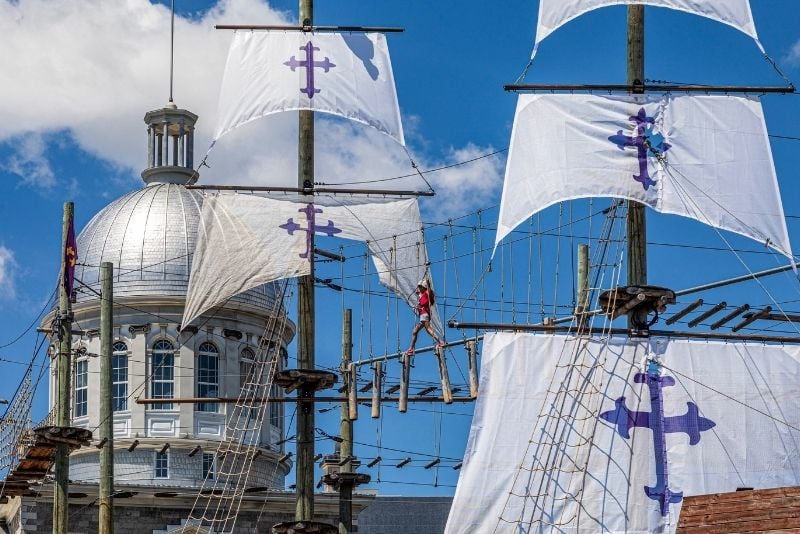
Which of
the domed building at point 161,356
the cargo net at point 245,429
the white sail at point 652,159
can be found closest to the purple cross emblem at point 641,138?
the white sail at point 652,159

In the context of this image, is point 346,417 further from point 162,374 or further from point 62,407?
point 162,374

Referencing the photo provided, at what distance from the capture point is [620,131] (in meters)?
39.7

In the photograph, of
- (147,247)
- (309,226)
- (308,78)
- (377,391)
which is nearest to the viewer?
(377,391)

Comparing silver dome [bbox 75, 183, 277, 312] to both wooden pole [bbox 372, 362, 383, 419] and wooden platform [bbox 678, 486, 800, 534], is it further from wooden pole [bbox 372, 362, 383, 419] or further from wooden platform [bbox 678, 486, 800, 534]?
wooden platform [bbox 678, 486, 800, 534]

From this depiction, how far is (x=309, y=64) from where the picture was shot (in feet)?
147

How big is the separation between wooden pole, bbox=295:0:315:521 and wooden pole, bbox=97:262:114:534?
3511mm

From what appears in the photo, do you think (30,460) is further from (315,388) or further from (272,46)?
(272,46)

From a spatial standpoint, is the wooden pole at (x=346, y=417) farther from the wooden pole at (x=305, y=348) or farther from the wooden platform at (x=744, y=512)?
the wooden platform at (x=744, y=512)

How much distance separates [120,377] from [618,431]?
29.9 m

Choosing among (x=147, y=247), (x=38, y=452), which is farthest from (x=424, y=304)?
(x=147, y=247)

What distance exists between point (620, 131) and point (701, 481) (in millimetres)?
6642

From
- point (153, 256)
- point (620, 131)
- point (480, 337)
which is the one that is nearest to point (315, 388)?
point (480, 337)

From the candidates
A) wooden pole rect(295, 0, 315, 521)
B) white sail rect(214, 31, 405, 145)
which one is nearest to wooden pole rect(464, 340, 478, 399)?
wooden pole rect(295, 0, 315, 521)

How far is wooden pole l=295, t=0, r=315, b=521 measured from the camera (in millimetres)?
40469
